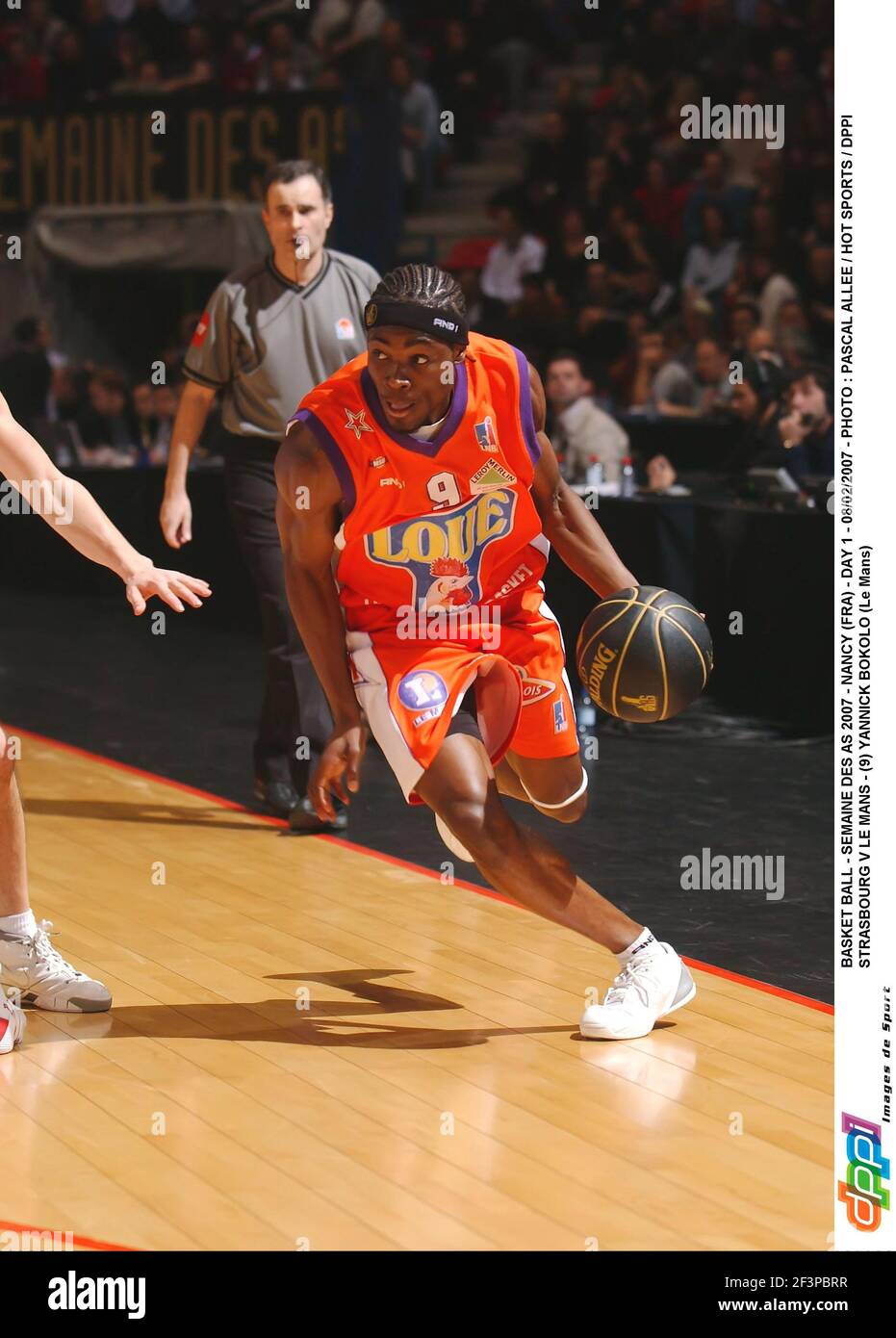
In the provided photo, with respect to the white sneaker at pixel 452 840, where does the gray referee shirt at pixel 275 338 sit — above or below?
above

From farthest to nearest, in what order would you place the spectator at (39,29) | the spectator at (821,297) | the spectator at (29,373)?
the spectator at (39,29) → the spectator at (29,373) → the spectator at (821,297)

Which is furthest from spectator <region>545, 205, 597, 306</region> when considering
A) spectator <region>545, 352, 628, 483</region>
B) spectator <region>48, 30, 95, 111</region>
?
spectator <region>48, 30, 95, 111</region>

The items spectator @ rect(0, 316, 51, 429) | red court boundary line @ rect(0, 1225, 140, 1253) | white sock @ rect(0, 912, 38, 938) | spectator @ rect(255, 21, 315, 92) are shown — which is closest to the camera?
red court boundary line @ rect(0, 1225, 140, 1253)

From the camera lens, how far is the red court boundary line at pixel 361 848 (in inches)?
188

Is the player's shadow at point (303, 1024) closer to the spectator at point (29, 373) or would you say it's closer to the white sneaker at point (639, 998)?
the white sneaker at point (639, 998)

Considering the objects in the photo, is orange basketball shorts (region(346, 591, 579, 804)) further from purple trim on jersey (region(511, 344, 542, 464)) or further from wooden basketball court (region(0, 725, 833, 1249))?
wooden basketball court (region(0, 725, 833, 1249))

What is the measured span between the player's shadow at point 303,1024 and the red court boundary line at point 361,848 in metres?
0.62

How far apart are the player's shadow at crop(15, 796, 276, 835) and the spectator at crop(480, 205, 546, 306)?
775 cm

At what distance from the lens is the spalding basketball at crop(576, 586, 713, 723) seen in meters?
4.32

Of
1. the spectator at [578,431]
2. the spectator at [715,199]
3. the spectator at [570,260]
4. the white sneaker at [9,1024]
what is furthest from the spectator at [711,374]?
the white sneaker at [9,1024]

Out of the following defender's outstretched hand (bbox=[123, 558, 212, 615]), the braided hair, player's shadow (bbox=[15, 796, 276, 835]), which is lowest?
player's shadow (bbox=[15, 796, 276, 835])

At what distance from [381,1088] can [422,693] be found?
0.87 meters

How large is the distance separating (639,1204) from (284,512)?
1720 mm
